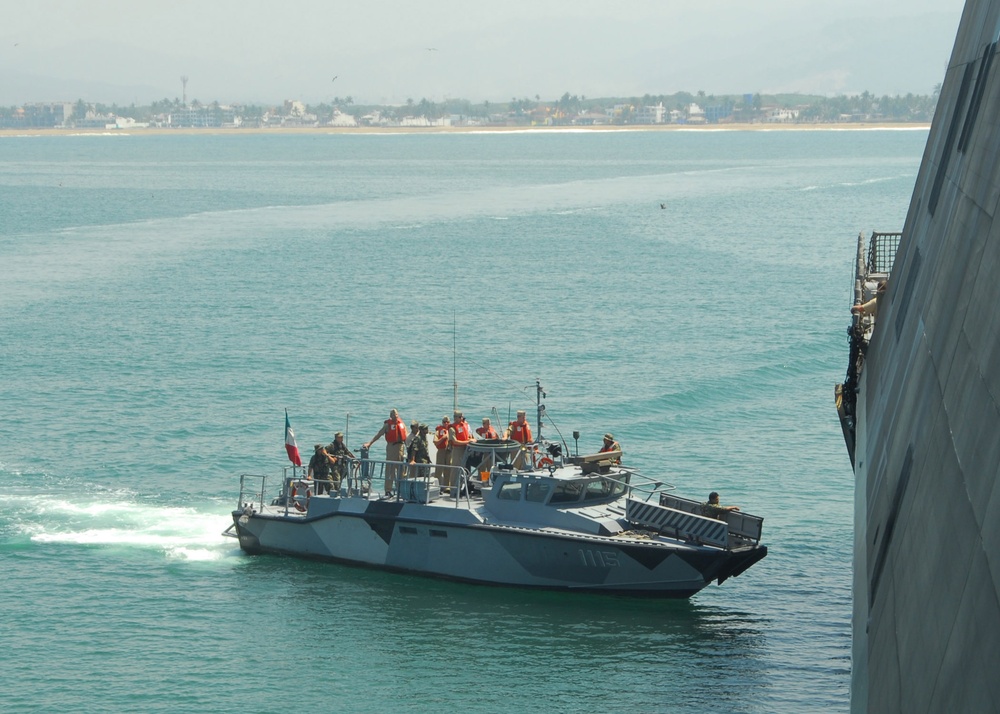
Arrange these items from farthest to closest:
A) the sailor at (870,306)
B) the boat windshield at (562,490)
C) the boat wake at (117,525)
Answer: the boat wake at (117,525) < the sailor at (870,306) < the boat windshield at (562,490)

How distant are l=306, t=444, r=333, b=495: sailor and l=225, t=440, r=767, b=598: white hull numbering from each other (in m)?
0.50

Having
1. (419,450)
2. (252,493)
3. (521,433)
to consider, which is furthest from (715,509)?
(252,493)

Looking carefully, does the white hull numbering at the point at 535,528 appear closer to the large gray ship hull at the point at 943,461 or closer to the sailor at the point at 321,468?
the sailor at the point at 321,468

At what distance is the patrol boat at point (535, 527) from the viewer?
24953 mm

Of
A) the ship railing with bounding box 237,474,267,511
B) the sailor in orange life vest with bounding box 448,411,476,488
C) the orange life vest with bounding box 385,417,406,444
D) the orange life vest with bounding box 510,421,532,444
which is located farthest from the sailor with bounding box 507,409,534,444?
the ship railing with bounding box 237,474,267,511

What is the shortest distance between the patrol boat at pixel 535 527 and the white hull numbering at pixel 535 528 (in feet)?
0.07

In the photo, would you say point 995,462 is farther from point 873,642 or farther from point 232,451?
point 232,451

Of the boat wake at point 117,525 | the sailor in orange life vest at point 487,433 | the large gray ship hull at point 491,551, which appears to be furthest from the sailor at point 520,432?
the boat wake at point 117,525

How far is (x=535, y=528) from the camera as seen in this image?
25734 mm

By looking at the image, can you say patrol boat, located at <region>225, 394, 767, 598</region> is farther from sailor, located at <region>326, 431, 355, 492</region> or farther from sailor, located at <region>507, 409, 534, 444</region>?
sailor, located at <region>326, 431, 355, 492</region>

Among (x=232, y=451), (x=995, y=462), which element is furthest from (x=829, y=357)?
(x=995, y=462)

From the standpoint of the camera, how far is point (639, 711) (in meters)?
21.4

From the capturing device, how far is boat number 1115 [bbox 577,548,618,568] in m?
25.2

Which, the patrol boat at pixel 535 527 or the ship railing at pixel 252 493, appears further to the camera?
the ship railing at pixel 252 493
